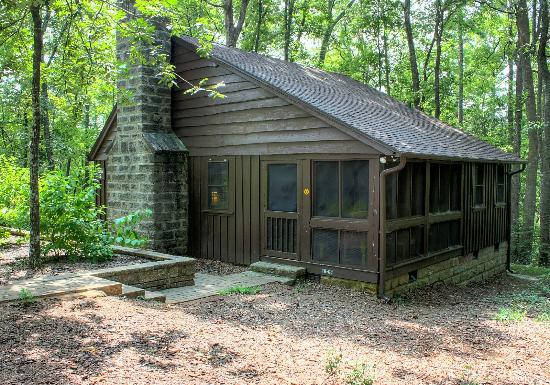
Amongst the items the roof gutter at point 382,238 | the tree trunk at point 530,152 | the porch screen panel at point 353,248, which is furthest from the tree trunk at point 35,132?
the tree trunk at point 530,152

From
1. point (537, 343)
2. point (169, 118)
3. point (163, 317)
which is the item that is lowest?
point (537, 343)

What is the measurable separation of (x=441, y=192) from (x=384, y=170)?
2.78m

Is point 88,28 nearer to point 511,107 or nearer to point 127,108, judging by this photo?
point 127,108

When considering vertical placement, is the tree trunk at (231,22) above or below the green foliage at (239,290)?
above

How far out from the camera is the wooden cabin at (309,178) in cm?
869

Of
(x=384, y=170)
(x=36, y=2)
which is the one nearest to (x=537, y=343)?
(x=384, y=170)

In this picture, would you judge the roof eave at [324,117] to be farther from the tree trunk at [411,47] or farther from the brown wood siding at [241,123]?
the tree trunk at [411,47]

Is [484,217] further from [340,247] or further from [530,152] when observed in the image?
[530,152]

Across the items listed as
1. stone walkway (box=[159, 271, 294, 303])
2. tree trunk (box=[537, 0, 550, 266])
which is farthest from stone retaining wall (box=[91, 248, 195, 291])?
tree trunk (box=[537, 0, 550, 266])

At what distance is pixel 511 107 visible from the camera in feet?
70.4

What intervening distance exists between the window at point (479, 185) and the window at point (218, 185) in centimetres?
570

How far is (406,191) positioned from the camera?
9.16 metres

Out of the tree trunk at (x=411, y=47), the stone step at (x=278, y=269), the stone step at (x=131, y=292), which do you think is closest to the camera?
the stone step at (x=131, y=292)

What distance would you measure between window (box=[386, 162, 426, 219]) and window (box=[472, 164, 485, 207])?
281 cm
